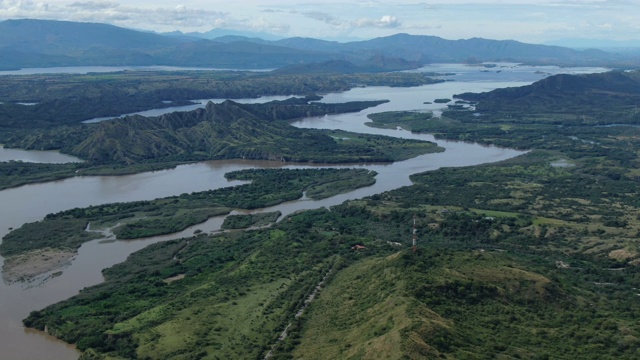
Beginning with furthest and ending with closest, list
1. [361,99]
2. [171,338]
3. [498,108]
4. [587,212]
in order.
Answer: [361,99]
[498,108]
[587,212]
[171,338]

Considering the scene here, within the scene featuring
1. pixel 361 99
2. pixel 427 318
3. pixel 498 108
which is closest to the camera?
pixel 427 318

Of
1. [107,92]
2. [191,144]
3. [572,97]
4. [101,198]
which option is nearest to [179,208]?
[101,198]

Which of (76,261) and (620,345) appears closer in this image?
(620,345)

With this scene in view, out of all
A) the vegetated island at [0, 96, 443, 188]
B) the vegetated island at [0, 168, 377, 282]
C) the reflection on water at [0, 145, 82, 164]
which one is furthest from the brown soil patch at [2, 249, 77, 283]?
the reflection on water at [0, 145, 82, 164]

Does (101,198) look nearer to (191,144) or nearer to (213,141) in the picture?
(213,141)

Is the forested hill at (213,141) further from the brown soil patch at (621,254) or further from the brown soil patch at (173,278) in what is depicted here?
the brown soil patch at (173,278)

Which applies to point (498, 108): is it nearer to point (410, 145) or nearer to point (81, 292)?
point (410, 145)

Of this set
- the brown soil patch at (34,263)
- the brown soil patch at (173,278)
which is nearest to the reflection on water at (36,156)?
the brown soil patch at (34,263)

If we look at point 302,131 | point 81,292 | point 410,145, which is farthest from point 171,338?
point 302,131
